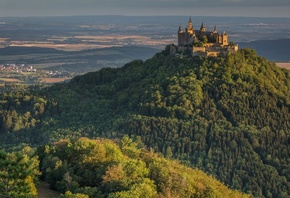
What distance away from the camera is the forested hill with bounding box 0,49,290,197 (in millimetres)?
78938

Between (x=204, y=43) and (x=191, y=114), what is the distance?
16239 mm

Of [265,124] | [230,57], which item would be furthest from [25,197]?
[230,57]

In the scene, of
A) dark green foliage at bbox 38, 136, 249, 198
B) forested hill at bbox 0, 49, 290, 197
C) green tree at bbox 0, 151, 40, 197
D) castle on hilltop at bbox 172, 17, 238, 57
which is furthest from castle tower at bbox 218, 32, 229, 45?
green tree at bbox 0, 151, 40, 197

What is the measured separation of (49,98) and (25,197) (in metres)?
74.0

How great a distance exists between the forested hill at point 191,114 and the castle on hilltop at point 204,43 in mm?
1535

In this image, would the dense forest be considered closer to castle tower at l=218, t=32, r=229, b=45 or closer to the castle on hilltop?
the castle on hilltop

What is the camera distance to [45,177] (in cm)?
4647

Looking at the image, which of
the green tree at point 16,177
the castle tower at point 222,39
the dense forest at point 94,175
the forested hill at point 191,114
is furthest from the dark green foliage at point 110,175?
the castle tower at point 222,39

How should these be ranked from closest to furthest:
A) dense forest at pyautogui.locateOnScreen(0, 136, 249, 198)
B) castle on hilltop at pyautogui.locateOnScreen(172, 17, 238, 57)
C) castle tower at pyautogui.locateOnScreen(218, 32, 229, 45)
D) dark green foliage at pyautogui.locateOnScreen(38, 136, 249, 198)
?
dense forest at pyautogui.locateOnScreen(0, 136, 249, 198) → dark green foliage at pyautogui.locateOnScreen(38, 136, 249, 198) → castle on hilltop at pyautogui.locateOnScreen(172, 17, 238, 57) → castle tower at pyautogui.locateOnScreen(218, 32, 229, 45)

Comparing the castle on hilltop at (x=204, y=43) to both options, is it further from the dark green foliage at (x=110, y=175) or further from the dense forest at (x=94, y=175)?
the dark green foliage at (x=110, y=175)

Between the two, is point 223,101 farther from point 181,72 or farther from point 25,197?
point 25,197

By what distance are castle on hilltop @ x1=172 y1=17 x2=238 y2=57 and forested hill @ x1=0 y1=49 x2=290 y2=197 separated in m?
1.54

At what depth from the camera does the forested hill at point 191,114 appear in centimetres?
7894

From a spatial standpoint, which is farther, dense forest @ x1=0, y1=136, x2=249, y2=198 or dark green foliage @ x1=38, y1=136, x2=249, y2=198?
dark green foliage @ x1=38, y1=136, x2=249, y2=198
